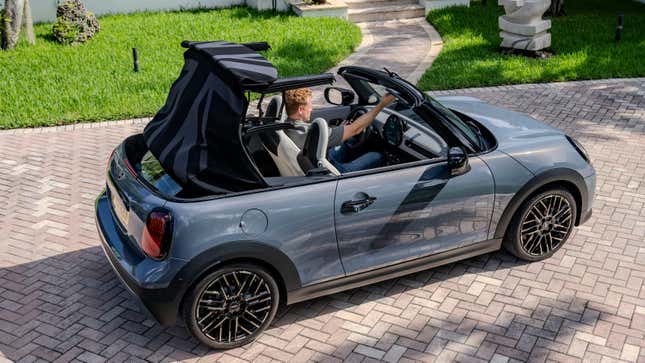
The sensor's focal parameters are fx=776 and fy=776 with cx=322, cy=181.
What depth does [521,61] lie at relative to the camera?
1279 centimetres

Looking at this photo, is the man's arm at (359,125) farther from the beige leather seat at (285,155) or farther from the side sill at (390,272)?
the side sill at (390,272)

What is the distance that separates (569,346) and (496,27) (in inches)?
412

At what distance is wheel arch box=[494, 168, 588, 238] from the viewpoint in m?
6.25

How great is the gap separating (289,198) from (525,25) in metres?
8.75

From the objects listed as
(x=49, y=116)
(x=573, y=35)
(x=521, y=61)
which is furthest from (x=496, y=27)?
(x=49, y=116)

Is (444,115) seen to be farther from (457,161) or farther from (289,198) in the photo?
(289,198)

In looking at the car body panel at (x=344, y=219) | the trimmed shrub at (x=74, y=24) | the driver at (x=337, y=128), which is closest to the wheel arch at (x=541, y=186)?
the car body panel at (x=344, y=219)

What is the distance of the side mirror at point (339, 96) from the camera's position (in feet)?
23.6

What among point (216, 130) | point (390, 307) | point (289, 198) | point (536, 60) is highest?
point (216, 130)

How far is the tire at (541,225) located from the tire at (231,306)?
2161 mm

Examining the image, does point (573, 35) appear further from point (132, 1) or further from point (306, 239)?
point (306, 239)

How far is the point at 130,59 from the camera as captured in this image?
42.8ft

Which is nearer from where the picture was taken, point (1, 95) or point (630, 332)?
point (630, 332)

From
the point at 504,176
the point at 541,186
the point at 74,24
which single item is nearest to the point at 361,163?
the point at 504,176
